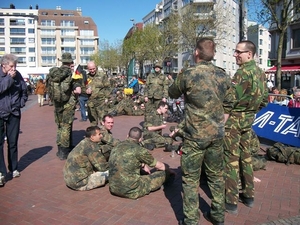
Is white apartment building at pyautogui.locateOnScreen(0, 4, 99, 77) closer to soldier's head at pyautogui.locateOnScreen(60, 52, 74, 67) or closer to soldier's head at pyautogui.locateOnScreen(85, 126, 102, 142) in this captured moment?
soldier's head at pyautogui.locateOnScreen(60, 52, 74, 67)

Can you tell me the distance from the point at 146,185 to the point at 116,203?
1.73ft

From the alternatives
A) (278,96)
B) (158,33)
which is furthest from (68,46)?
(278,96)

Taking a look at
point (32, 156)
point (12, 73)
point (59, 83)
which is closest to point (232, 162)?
point (12, 73)

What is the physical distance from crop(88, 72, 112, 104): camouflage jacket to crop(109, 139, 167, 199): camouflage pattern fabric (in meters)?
3.75

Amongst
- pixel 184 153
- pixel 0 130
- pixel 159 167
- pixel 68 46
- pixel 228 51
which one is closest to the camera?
pixel 184 153

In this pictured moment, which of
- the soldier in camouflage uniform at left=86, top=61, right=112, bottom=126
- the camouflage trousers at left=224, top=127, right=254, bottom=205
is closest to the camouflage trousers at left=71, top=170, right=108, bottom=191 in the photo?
the camouflage trousers at left=224, top=127, right=254, bottom=205

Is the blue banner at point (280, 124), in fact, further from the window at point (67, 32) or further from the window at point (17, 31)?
the window at point (17, 31)

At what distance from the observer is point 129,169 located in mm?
4473

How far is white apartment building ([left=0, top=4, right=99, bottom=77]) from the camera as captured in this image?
96.5 m

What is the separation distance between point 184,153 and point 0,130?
3593 millimetres

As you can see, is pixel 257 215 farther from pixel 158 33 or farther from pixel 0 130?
pixel 158 33

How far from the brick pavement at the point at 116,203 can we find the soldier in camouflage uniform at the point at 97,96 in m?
2.13

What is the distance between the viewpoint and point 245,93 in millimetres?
4047

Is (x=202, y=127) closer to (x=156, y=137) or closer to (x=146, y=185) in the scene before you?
(x=146, y=185)
